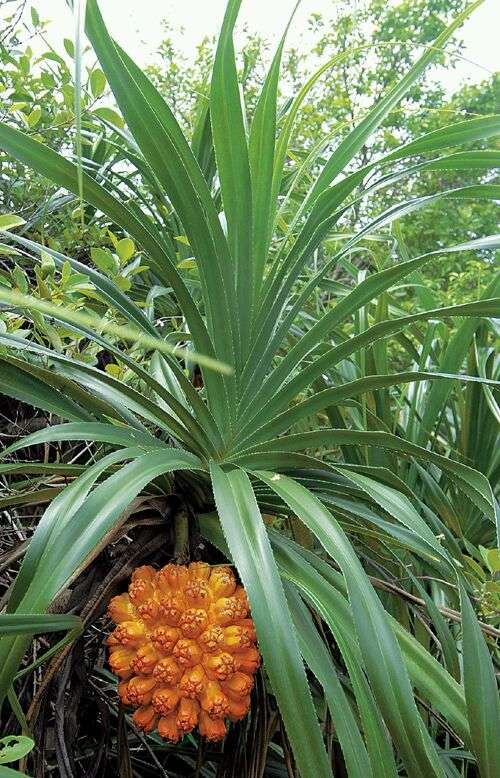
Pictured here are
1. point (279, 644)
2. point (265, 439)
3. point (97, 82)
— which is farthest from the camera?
point (97, 82)

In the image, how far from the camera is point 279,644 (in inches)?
20.0

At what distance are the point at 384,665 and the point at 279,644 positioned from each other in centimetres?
9

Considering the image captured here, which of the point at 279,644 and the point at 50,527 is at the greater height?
the point at 50,527

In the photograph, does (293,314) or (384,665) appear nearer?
(384,665)

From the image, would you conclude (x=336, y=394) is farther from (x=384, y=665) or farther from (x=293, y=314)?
(x=384, y=665)

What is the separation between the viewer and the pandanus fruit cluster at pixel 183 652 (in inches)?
23.4

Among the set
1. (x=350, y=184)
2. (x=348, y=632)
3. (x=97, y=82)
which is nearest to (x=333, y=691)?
(x=348, y=632)

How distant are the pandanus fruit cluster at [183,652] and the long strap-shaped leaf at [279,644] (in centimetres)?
9

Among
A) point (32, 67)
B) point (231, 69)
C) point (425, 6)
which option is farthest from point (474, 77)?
point (231, 69)

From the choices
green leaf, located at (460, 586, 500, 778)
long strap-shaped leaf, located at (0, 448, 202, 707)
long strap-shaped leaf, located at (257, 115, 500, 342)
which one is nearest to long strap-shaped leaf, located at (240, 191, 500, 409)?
long strap-shaped leaf, located at (257, 115, 500, 342)

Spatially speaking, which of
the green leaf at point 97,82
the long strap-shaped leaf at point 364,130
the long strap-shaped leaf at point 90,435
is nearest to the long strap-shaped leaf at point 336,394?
the long strap-shaped leaf at point 90,435

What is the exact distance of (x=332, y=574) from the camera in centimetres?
69

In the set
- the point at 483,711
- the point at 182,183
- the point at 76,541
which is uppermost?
the point at 182,183

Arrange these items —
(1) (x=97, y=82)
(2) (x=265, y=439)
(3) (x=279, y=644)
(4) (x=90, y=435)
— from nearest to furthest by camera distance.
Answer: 1. (3) (x=279, y=644)
2. (4) (x=90, y=435)
3. (2) (x=265, y=439)
4. (1) (x=97, y=82)
